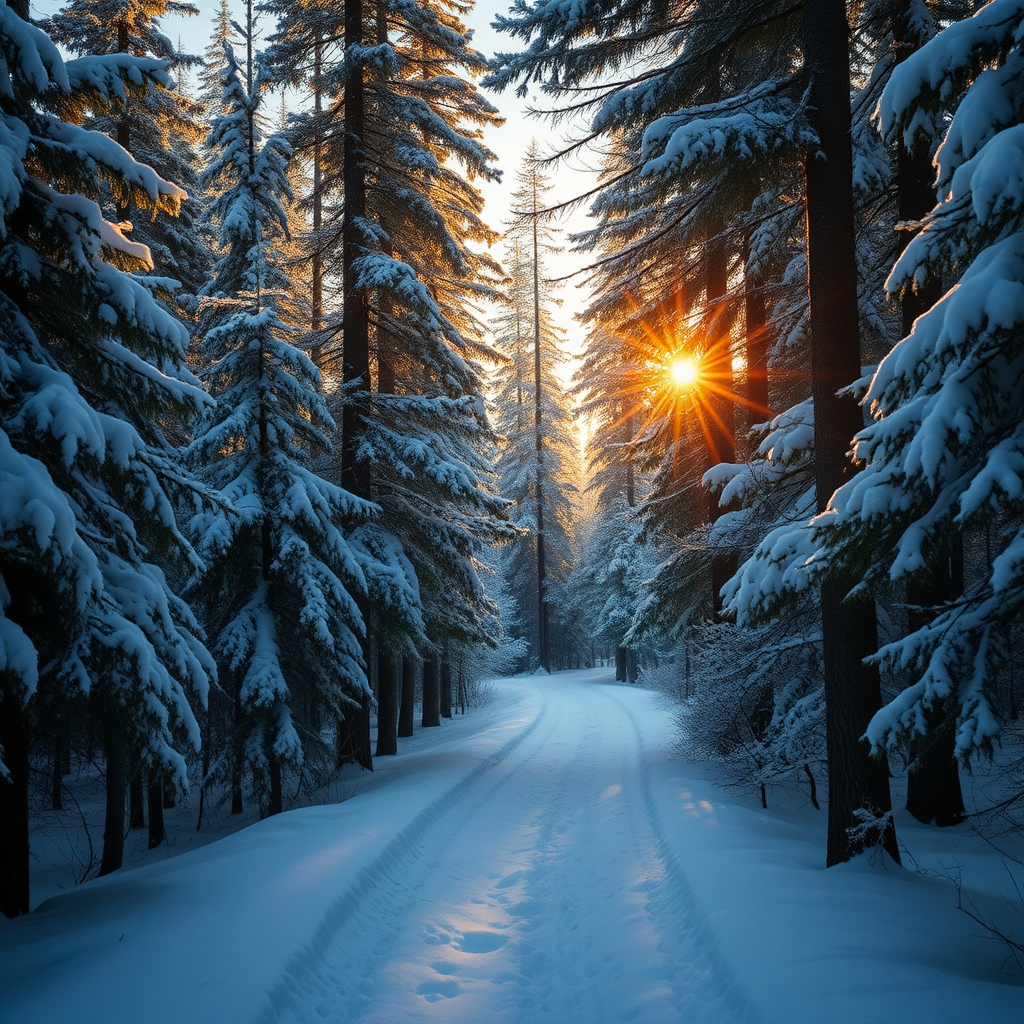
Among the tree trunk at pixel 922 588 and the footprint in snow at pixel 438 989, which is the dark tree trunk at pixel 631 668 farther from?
the footprint in snow at pixel 438 989

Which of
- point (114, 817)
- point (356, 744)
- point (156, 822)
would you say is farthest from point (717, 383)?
point (156, 822)

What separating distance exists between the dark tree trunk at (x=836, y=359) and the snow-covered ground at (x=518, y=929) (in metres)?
1.06

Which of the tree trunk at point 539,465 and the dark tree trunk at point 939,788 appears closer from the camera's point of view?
the dark tree trunk at point 939,788

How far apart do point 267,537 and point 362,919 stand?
636 centimetres

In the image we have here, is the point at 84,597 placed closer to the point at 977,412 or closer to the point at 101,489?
the point at 101,489

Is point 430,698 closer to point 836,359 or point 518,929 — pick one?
point 518,929

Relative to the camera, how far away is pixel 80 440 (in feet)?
16.9

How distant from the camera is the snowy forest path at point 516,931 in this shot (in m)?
4.27

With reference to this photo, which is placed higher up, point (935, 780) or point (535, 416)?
point (535, 416)

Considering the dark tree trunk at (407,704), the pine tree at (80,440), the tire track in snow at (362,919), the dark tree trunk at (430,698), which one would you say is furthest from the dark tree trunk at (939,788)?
the dark tree trunk at (430,698)

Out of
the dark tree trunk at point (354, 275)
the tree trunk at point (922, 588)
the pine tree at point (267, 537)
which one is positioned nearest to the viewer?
the tree trunk at point (922, 588)

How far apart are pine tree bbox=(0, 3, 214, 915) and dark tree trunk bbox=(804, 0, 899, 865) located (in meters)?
6.03

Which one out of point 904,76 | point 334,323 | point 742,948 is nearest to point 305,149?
point 334,323

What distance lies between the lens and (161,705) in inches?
217
